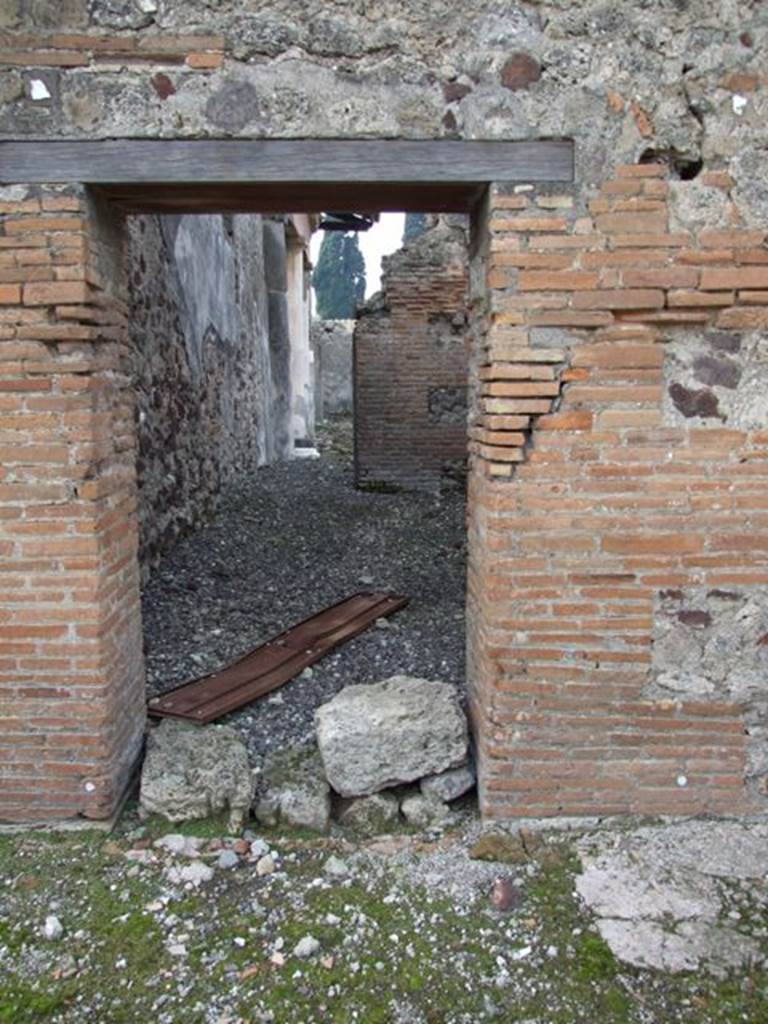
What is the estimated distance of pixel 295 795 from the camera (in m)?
3.61

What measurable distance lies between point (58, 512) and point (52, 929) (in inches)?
62.4

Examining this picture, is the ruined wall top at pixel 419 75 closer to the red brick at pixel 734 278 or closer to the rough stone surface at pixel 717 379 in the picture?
the red brick at pixel 734 278

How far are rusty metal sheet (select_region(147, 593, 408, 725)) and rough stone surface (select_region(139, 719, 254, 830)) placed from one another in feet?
1.42

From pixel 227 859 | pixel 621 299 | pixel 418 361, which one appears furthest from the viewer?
pixel 418 361

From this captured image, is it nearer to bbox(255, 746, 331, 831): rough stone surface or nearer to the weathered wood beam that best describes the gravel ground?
bbox(255, 746, 331, 831): rough stone surface

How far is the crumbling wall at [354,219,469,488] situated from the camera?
460 inches

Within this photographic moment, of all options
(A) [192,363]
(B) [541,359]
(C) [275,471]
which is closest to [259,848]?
(B) [541,359]

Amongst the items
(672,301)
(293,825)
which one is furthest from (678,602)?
(293,825)

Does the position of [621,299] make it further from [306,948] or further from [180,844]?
[180,844]

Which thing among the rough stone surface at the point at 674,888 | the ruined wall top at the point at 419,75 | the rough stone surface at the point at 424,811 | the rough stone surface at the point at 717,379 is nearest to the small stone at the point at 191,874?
the rough stone surface at the point at 424,811

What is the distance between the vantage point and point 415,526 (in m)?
9.00

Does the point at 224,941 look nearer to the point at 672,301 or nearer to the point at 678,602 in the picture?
the point at 678,602

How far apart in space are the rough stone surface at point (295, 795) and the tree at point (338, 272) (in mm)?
38775

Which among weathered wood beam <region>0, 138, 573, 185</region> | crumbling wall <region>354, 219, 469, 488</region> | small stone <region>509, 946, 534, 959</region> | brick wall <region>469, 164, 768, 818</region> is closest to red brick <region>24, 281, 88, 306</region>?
weathered wood beam <region>0, 138, 573, 185</region>
